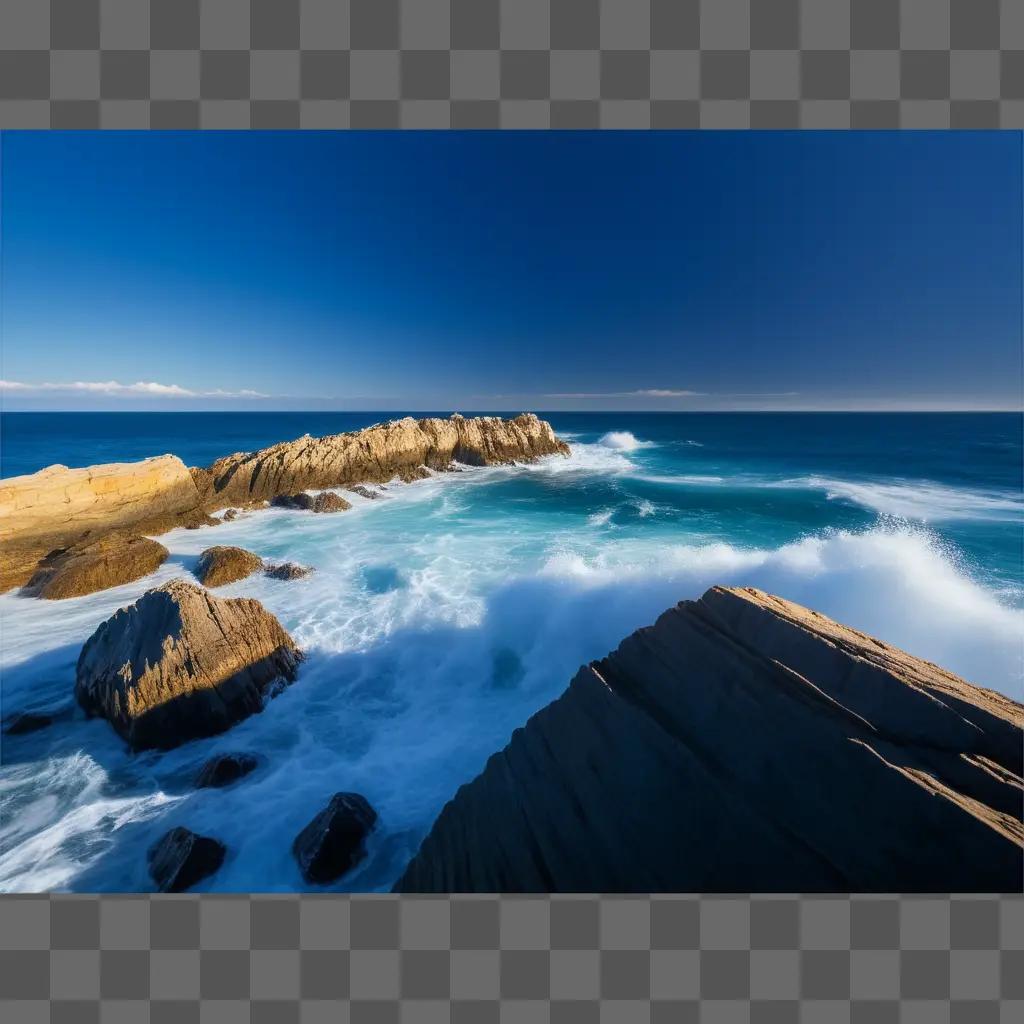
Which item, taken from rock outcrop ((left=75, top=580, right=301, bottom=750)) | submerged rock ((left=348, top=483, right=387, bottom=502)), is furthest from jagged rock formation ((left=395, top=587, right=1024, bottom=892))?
submerged rock ((left=348, top=483, right=387, bottom=502))

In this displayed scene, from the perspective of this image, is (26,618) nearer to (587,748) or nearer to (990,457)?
(587,748)

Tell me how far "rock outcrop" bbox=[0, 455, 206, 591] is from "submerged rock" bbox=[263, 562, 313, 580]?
22.1ft

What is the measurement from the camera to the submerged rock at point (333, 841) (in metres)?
5.16

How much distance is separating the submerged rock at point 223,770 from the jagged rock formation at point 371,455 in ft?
59.7

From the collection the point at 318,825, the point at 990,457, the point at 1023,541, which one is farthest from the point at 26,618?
the point at 990,457

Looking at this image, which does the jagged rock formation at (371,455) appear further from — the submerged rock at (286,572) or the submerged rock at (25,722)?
the submerged rock at (25,722)

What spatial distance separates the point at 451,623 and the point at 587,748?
7478 mm

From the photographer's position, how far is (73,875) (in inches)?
206

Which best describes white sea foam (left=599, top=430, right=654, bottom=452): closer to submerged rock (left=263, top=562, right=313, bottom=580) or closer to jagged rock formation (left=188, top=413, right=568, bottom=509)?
jagged rock formation (left=188, top=413, right=568, bottom=509)

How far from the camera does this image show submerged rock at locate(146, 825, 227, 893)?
197 inches

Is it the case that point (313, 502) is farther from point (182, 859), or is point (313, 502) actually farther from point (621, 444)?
point (621, 444)

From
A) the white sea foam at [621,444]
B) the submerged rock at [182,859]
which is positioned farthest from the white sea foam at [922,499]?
the submerged rock at [182,859]

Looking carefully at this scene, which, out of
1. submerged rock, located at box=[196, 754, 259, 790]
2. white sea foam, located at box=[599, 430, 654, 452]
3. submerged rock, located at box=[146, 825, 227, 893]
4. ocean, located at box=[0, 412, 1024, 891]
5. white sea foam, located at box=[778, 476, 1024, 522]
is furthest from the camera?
white sea foam, located at box=[599, 430, 654, 452]

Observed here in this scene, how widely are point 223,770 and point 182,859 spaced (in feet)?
5.24
